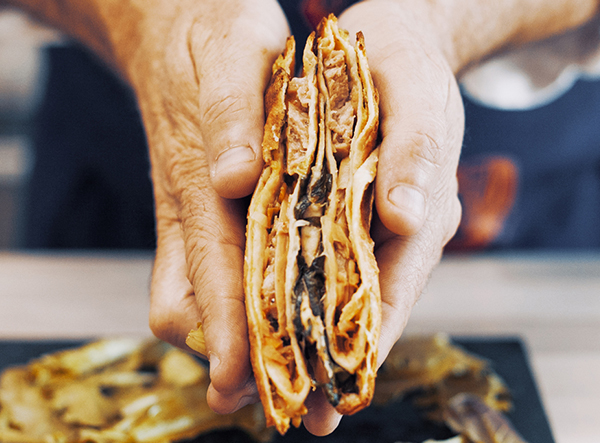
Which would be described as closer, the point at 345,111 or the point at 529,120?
the point at 345,111

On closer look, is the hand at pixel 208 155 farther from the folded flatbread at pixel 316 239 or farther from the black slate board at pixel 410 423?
the black slate board at pixel 410 423

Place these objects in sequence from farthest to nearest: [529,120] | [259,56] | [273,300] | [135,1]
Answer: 1. [529,120]
2. [135,1]
3. [259,56]
4. [273,300]

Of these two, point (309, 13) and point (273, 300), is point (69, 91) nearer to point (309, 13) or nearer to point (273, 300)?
point (309, 13)

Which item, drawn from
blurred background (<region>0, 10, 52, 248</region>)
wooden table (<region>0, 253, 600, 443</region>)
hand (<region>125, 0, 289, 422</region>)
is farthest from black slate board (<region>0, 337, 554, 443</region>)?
blurred background (<region>0, 10, 52, 248</region>)

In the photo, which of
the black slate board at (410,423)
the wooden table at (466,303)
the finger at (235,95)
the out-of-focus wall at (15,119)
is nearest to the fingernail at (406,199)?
the finger at (235,95)

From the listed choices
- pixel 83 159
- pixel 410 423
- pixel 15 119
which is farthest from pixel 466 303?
pixel 15 119

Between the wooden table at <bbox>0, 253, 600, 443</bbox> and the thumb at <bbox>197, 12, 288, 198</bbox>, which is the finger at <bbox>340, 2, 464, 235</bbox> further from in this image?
the wooden table at <bbox>0, 253, 600, 443</bbox>

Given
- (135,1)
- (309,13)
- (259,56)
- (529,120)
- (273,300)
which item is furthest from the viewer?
(529,120)

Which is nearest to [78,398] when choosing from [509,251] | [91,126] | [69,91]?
[91,126]
